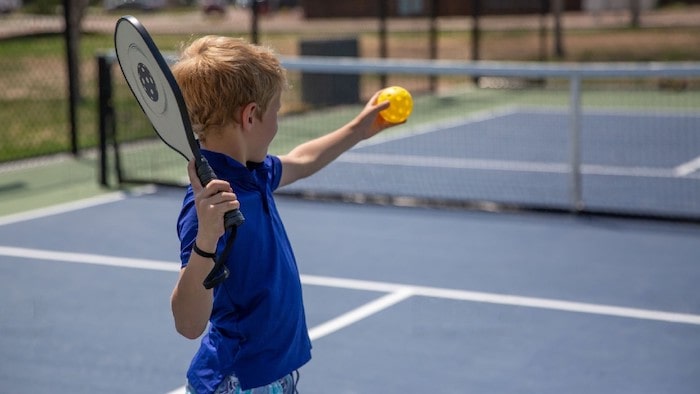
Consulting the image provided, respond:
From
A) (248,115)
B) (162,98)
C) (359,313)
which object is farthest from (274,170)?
(359,313)

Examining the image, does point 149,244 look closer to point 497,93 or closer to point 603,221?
point 603,221

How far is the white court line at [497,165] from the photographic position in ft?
39.8

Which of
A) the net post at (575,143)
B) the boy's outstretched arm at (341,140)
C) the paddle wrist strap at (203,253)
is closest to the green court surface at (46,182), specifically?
the net post at (575,143)

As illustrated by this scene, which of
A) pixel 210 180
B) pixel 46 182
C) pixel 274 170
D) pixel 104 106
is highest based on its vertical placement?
pixel 210 180

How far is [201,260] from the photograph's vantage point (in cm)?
275

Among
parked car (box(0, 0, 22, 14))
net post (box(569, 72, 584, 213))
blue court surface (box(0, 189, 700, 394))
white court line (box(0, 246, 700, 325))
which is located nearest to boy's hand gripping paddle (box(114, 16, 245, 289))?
blue court surface (box(0, 189, 700, 394))

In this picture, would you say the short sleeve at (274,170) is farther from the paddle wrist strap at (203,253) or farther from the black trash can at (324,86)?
the black trash can at (324,86)

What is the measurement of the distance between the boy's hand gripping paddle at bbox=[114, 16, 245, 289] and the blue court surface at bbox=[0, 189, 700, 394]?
2932mm

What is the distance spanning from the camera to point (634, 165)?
12594 millimetres

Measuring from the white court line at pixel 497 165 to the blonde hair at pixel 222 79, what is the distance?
371 inches

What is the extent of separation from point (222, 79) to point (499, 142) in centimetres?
1167

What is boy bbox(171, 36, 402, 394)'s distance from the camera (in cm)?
291

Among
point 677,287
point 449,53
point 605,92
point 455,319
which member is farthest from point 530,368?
point 449,53

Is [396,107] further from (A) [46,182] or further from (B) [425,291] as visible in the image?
(A) [46,182]
